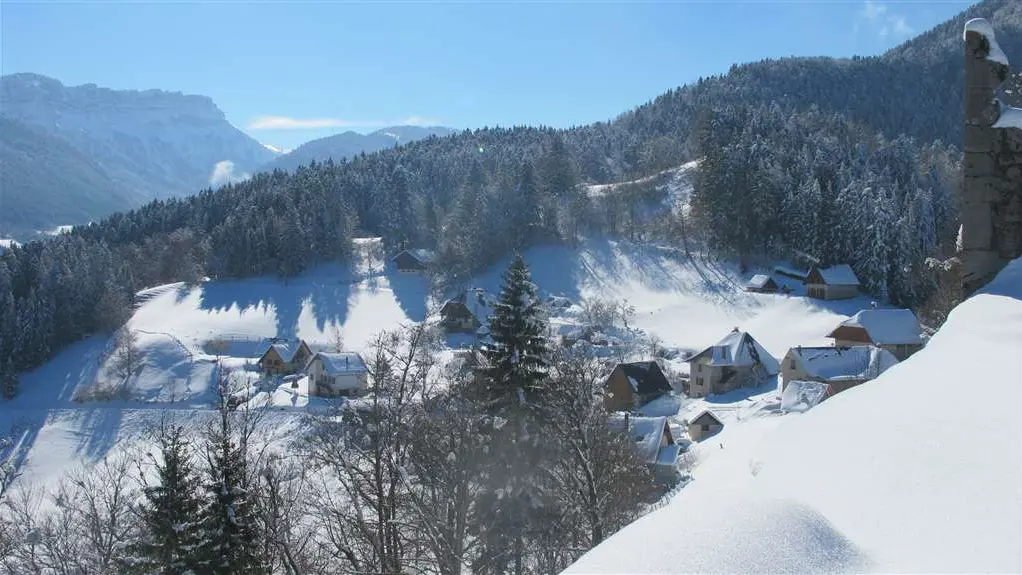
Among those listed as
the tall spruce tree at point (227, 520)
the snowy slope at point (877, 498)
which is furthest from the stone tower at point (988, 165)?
the tall spruce tree at point (227, 520)

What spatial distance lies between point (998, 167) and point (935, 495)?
5.51m

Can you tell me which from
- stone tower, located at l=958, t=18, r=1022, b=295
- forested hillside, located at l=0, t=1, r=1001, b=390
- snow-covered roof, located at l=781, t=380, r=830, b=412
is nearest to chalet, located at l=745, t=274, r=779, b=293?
forested hillside, located at l=0, t=1, r=1001, b=390

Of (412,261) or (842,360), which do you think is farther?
(412,261)

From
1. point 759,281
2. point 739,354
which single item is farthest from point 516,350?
point 759,281

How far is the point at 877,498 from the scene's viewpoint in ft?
13.6

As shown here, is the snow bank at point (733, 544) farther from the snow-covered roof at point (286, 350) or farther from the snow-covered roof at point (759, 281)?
the snow-covered roof at point (759, 281)

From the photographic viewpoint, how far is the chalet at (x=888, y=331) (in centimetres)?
4703

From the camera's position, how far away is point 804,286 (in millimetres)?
66000

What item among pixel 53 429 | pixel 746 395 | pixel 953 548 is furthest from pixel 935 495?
pixel 53 429

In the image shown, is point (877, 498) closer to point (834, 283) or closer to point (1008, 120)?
point (1008, 120)

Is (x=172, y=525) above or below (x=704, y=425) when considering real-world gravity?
above

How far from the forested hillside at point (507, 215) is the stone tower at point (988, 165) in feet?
189

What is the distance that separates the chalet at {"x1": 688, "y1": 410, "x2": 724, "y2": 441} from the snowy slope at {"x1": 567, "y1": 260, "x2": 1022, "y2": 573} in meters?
34.5

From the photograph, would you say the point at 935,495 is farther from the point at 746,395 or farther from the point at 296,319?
the point at 296,319
